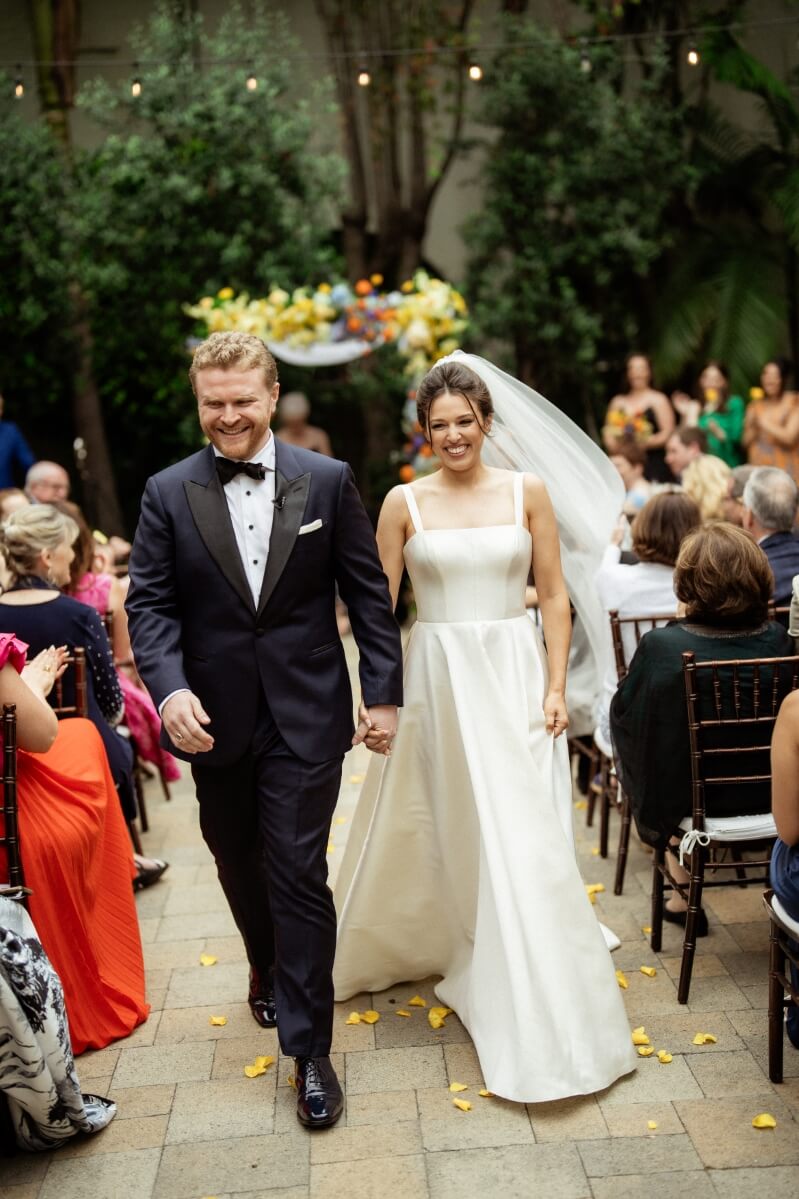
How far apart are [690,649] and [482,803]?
0.80m

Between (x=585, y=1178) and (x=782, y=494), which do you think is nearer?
(x=585, y=1178)

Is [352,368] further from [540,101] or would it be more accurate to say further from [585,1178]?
[585,1178]

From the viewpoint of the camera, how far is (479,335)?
11.1 m

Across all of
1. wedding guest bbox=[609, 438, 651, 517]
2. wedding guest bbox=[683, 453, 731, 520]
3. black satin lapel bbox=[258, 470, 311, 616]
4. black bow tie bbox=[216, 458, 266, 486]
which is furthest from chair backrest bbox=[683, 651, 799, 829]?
wedding guest bbox=[609, 438, 651, 517]

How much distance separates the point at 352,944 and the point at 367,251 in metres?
9.18

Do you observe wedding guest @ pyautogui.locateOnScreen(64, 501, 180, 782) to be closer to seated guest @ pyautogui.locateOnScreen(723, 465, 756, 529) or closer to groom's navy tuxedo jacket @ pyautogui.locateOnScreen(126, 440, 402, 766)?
groom's navy tuxedo jacket @ pyautogui.locateOnScreen(126, 440, 402, 766)

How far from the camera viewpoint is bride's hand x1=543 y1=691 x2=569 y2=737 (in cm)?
344

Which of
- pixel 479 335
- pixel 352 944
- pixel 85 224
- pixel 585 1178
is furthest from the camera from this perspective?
pixel 479 335

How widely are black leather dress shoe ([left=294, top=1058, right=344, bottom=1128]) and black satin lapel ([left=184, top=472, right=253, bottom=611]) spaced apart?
3.78ft

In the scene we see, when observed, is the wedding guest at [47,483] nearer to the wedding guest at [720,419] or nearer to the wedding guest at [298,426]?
the wedding guest at [298,426]

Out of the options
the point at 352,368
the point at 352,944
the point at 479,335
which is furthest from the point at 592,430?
the point at 352,944

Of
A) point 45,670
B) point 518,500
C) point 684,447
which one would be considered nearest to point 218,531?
point 518,500

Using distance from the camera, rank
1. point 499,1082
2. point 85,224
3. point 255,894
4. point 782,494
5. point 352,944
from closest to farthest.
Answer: point 499,1082
point 255,894
point 352,944
point 782,494
point 85,224

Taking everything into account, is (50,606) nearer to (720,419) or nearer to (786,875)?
(786,875)
